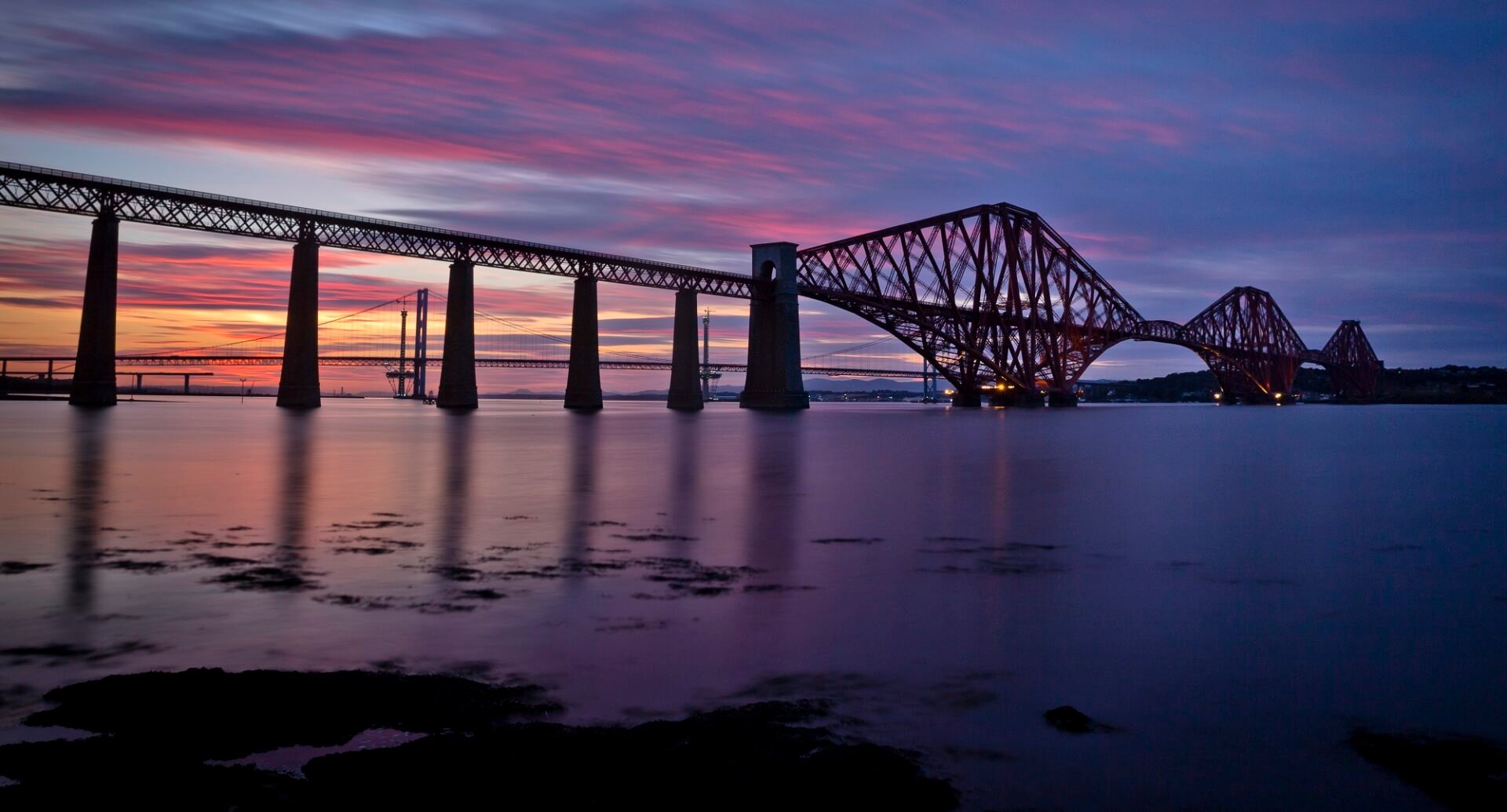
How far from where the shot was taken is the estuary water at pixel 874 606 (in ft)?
16.5

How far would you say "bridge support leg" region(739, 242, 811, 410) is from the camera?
3332 inches

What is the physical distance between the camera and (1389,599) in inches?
354

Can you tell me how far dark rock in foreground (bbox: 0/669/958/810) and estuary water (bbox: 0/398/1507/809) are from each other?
9.3 inches

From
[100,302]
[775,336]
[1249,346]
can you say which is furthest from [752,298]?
[1249,346]

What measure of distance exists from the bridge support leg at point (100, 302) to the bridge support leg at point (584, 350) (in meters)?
27.9

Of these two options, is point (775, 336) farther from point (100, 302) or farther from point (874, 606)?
point (874, 606)

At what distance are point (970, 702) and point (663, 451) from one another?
25.7 m

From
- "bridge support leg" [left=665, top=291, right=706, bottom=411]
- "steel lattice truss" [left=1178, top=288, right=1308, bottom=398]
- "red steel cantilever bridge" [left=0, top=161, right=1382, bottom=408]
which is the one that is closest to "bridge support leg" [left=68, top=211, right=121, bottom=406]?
"red steel cantilever bridge" [left=0, top=161, right=1382, bottom=408]

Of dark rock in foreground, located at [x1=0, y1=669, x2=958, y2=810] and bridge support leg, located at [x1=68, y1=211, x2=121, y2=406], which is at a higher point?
bridge support leg, located at [x1=68, y1=211, x2=121, y2=406]

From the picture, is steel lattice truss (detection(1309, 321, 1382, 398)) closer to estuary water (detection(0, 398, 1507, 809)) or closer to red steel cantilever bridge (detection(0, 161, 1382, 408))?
red steel cantilever bridge (detection(0, 161, 1382, 408))

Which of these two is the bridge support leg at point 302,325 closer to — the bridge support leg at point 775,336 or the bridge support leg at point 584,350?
the bridge support leg at point 584,350

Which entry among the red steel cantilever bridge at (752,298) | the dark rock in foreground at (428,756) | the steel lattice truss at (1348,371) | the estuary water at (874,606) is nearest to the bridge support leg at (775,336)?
the red steel cantilever bridge at (752,298)

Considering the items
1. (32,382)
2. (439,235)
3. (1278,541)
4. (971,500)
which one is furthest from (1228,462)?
(32,382)

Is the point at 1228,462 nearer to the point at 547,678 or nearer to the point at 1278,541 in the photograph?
the point at 1278,541
